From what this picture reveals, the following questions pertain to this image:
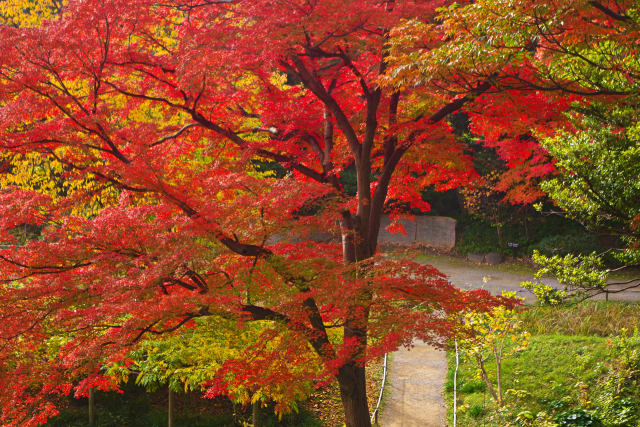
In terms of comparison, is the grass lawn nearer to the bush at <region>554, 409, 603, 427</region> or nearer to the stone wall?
the bush at <region>554, 409, 603, 427</region>

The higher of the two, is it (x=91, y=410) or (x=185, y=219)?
(x=185, y=219)

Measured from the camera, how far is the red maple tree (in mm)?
4434

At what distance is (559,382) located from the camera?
7492 millimetres

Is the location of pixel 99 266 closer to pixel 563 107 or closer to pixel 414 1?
pixel 414 1

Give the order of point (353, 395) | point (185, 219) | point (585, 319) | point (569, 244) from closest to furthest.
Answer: point (185, 219)
point (353, 395)
point (585, 319)
point (569, 244)

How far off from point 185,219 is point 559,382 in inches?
233

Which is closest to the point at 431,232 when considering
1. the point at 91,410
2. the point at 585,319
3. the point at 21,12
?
the point at 585,319

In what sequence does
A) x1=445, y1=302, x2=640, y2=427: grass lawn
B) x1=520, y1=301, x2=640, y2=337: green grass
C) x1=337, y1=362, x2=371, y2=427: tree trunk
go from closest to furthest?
1. x1=337, y1=362, x2=371, y2=427: tree trunk
2. x1=445, y1=302, x2=640, y2=427: grass lawn
3. x1=520, y1=301, x2=640, y2=337: green grass

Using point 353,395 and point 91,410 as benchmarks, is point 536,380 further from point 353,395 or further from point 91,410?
point 91,410

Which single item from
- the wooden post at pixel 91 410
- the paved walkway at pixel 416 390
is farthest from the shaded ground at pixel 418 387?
the wooden post at pixel 91 410

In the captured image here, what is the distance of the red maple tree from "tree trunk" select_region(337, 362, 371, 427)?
14mm

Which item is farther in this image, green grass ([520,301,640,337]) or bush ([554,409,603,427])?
green grass ([520,301,640,337])

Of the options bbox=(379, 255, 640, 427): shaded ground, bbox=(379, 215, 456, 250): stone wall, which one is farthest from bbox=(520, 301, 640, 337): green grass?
bbox=(379, 215, 456, 250): stone wall

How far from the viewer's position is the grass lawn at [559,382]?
648cm
